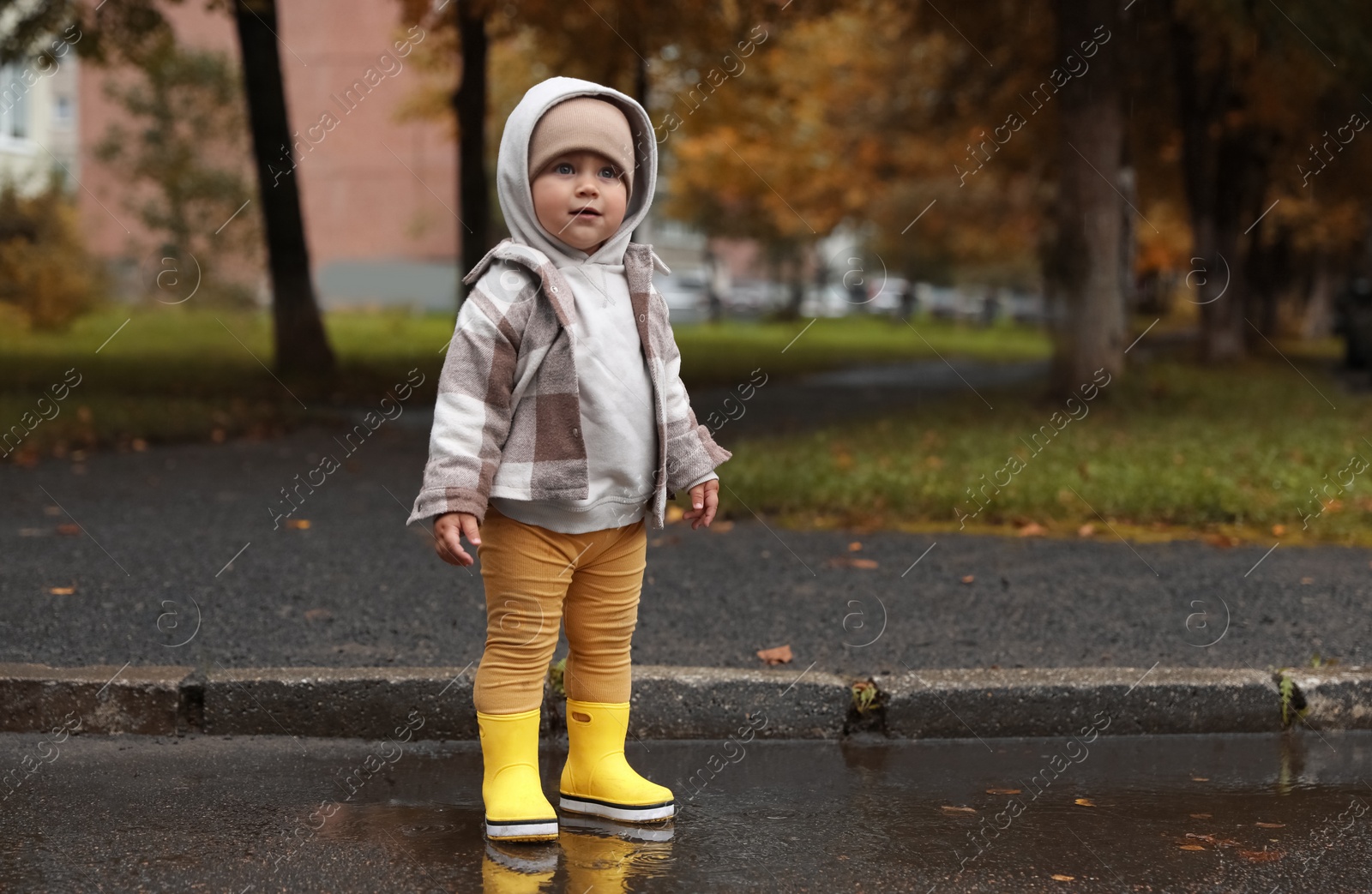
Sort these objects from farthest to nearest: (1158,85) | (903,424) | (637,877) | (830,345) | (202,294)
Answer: (830,345), (202,294), (1158,85), (903,424), (637,877)

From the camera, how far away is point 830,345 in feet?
97.8

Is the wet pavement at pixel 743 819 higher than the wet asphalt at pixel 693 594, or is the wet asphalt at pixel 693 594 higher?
the wet asphalt at pixel 693 594

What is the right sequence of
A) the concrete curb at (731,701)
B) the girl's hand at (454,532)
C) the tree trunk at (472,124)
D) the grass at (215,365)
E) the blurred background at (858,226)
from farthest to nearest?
1. the tree trunk at (472,124)
2. the grass at (215,365)
3. the blurred background at (858,226)
4. the concrete curb at (731,701)
5. the girl's hand at (454,532)

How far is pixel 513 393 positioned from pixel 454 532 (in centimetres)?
38

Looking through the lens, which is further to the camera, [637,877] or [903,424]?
[903,424]

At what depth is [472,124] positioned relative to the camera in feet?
52.3

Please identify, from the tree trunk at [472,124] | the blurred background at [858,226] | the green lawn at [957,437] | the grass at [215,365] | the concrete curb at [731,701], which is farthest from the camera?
the tree trunk at [472,124]

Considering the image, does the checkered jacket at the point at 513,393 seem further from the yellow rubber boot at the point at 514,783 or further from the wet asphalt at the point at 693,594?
the wet asphalt at the point at 693,594

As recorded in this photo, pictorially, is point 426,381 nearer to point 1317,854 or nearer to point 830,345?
point 1317,854

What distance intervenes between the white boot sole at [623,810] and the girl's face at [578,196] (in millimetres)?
1403

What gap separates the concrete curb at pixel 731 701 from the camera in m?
4.45

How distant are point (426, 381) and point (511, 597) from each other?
41.4 ft

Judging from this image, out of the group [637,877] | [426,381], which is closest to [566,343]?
[637,877]

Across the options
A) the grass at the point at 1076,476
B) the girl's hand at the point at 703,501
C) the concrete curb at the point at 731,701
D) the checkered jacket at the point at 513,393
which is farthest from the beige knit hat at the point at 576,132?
the grass at the point at 1076,476
